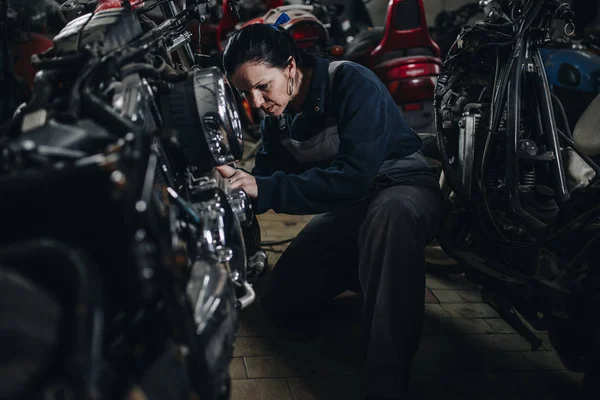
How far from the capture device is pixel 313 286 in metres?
2.20

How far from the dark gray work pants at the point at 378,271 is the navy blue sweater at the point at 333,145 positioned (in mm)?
140

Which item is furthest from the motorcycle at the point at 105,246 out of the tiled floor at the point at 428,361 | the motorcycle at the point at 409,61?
the motorcycle at the point at 409,61

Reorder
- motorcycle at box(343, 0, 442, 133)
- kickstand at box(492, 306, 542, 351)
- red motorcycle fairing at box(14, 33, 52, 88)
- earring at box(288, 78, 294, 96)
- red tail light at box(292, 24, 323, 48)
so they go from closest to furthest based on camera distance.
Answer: kickstand at box(492, 306, 542, 351) → earring at box(288, 78, 294, 96) → red motorcycle fairing at box(14, 33, 52, 88) → motorcycle at box(343, 0, 442, 133) → red tail light at box(292, 24, 323, 48)

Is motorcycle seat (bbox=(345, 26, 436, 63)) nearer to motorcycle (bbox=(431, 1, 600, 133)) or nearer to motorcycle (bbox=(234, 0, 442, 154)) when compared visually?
motorcycle (bbox=(234, 0, 442, 154))

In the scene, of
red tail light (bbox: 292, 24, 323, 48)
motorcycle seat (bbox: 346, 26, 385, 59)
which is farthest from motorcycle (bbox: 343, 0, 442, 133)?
red tail light (bbox: 292, 24, 323, 48)

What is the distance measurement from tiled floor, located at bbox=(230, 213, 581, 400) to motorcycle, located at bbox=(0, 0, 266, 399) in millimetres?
596

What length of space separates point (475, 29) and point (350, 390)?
1503 mm

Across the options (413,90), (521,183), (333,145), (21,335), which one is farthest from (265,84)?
(413,90)

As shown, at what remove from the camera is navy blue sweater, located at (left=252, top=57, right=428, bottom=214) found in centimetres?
176

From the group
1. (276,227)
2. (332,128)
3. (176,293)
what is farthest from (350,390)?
(276,227)

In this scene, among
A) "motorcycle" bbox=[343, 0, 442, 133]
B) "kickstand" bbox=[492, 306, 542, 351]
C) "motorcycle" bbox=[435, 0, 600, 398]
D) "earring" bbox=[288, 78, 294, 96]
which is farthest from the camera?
"motorcycle" bbox=[343, 0, 442, 133]

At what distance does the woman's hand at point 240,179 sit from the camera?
163 cm

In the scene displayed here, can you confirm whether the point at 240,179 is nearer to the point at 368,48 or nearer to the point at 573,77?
A: the point at 573,77

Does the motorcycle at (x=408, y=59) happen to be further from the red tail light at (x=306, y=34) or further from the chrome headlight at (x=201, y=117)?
the chrome headlight at (x=201, y=117)
